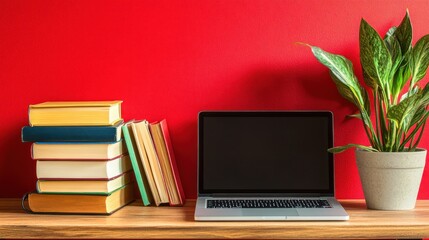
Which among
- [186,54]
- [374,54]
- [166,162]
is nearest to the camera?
[374,54]

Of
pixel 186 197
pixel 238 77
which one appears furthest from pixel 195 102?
pixel 186 197

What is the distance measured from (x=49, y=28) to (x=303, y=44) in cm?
75

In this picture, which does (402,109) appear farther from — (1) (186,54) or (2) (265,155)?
(1) (186,54)

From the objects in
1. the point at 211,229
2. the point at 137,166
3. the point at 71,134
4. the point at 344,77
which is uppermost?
the point at 344,77

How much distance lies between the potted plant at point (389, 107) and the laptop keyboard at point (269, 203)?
145 millimetres

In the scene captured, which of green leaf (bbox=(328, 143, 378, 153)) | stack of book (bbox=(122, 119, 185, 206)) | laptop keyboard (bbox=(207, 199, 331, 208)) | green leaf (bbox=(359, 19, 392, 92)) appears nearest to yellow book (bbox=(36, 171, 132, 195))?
stack of book (bbox=(122, 119, 185, 206))

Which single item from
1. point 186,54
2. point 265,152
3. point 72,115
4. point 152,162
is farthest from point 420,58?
point 72,115

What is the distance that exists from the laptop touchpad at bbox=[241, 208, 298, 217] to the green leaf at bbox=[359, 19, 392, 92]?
0.42 m

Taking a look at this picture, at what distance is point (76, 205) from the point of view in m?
1.72

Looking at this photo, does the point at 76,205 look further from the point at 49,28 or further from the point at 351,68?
the point at 351,68

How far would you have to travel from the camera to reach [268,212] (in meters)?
1.63

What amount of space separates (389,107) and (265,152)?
0.36 m

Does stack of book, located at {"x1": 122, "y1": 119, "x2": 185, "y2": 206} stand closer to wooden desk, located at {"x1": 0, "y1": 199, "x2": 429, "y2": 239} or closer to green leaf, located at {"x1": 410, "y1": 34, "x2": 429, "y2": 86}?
wooden desk, located at {"x1": 0, "y1": 199, "x2": 429, "y2": 239}

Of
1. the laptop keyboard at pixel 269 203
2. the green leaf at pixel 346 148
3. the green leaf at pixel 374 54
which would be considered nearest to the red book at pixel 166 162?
the laptop keyboard at pixel 269 203
